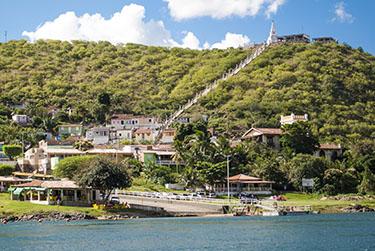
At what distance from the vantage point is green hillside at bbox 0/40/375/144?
13950 centimetres

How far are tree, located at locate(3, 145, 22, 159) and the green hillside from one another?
27.4 metres

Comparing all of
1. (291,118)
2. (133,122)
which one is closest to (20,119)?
(133,122)

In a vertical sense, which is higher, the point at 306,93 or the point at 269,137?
the point at 306,93

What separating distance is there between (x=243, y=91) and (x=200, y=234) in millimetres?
102383

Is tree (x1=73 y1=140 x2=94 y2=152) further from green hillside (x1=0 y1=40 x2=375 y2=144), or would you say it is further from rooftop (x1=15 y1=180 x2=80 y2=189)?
rooftop (x1=15 y1=180 x2=80 y2=189)

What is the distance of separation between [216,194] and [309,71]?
252 feet

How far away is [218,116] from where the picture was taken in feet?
467

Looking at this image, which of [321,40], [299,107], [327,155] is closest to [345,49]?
[321,40]

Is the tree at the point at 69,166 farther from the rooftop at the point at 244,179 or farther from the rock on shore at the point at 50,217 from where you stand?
the rock on shore at the point at 50,217

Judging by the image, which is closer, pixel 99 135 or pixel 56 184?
pixel 56 184

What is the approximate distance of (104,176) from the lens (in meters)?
80.1

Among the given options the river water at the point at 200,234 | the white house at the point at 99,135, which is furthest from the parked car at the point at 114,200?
the white house at the point at 99,135

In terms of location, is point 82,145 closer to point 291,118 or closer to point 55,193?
point 55,193

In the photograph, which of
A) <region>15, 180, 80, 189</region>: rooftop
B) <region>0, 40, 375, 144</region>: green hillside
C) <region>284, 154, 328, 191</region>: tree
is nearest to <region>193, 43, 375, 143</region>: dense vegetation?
<region>0, 40, 375, 144</region>: green hillside
